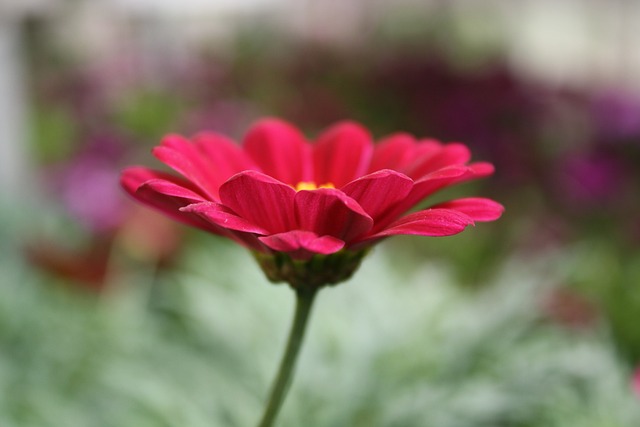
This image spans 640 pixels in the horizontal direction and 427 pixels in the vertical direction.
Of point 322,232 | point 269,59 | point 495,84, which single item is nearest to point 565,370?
point 322,232

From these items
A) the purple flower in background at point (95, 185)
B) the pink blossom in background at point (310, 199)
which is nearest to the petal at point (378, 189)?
the pink blossom in background at point (310, 199)

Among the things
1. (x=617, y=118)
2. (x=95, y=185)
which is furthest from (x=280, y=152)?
(x=617, y=118)

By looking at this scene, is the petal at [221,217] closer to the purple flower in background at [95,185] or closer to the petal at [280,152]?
the petal at [280,152]

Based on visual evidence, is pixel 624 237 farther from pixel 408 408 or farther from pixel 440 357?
pixel 408 408

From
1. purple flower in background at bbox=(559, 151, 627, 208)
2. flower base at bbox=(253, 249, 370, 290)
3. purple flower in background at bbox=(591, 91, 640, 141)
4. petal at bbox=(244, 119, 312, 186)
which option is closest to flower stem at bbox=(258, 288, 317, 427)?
flower base at bbox=(253, 249, 370, 290)

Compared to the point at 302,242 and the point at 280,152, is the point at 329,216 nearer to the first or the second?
the point at 302,242

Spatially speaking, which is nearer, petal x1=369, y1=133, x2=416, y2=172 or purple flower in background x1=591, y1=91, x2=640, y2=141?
petal x1=369, y1=133, x2=416, y2=172

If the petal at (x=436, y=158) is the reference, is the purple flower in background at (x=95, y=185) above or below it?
above

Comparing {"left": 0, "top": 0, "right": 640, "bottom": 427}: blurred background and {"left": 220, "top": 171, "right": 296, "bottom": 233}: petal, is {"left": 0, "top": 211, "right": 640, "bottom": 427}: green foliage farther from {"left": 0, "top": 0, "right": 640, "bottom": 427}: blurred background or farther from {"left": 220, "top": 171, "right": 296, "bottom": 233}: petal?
{"left": 220, "top": 171, "right": 296, "bottom": 233}: petal
